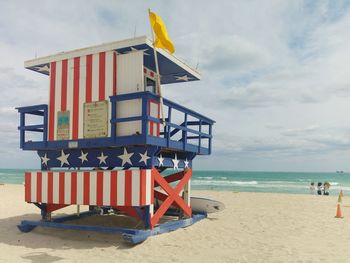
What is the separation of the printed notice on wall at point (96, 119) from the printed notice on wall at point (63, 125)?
63 cm

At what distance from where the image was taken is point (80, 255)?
25.9ft

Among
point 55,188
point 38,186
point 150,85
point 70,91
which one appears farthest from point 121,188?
point 150,85

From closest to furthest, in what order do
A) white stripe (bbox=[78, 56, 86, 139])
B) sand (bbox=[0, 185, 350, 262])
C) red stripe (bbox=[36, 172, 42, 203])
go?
sand (bbox=[0, 185, 350, 262]) → white stripe (bbox=[78, 56, 86, 139]) → red stripe (bbox=[36, 172, 42, 203])

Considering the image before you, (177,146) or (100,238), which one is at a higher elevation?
(177,146)

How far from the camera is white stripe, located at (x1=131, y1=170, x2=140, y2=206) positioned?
27.9 feet

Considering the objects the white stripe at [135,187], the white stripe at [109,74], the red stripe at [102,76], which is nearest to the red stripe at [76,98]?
the red stripe at [102,76]

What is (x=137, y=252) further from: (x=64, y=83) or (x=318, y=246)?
(x=64, y=83)

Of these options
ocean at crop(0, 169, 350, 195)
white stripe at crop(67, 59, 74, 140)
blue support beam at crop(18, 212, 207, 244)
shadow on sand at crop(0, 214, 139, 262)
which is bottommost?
ocean at crop(0, 169, 350, 195)

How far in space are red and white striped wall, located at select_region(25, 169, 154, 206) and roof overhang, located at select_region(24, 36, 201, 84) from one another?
10.2ft

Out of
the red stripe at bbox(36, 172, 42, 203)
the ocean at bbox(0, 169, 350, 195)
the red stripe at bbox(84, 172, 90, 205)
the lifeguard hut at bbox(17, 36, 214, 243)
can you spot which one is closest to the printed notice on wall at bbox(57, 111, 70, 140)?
the lifeguard hut at bbox(17, 36, 214, 243)

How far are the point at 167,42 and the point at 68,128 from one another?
3.57 m

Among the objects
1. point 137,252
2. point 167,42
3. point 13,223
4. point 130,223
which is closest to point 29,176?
point 13,223

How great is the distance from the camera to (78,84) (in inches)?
393

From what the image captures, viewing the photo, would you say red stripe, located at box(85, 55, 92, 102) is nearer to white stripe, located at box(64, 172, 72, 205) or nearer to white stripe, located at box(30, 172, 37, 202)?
white stripe, located at box(64, 172, 72, 205)
